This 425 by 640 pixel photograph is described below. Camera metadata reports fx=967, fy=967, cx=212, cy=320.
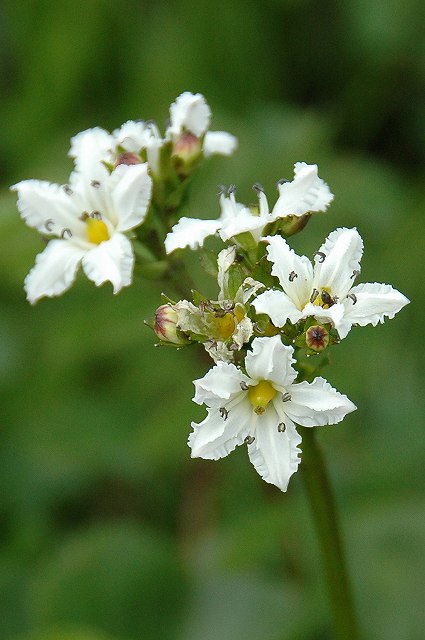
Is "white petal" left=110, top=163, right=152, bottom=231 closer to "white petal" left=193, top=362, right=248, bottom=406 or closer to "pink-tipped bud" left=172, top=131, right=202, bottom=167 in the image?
"pink-tipped bud" left=172, top=131, right=202, bottom=167

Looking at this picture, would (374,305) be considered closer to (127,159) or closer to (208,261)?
(208,261)

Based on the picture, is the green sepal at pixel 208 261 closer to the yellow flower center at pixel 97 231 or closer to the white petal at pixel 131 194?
the white petal at pixel 131 194

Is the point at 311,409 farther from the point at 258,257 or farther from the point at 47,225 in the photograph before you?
the point at 47,225

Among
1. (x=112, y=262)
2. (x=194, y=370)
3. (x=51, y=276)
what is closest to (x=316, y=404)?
(x=112, y=262)

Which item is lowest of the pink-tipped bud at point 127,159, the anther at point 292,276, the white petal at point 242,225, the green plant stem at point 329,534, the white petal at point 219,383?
the green plant stem at point 329,534

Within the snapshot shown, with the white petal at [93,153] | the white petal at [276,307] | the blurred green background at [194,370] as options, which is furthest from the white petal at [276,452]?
the blurred green background at [194,370]

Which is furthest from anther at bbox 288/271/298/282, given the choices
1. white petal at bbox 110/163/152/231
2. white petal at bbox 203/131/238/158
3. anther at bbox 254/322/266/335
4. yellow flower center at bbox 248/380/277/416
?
white petal at bbox 203/131/238/158

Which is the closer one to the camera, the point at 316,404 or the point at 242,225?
the point at 316,404
